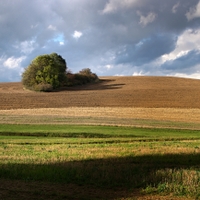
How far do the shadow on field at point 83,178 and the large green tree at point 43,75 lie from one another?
66.3 metres

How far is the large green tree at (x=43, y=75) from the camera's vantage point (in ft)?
261

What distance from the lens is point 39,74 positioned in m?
81.2

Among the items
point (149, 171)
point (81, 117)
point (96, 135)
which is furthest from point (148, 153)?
point (81, 117)

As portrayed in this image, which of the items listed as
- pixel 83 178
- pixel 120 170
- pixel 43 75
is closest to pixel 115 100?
pixel 43 75

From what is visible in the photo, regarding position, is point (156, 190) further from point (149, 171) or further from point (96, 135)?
point (96, 135)

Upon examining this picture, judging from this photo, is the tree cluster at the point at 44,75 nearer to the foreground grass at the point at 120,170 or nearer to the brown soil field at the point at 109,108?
the brown soil field at the point at 109,108

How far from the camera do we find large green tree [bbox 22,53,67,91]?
7962 cm

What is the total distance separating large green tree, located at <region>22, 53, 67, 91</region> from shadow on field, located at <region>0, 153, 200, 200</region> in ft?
218

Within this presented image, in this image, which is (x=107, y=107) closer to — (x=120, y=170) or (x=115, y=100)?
(x=115, y=100)

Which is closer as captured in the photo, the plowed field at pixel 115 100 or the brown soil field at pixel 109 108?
the brown soil field at pixel 109 108

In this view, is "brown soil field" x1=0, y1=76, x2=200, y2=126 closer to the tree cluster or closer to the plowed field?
the plowed field

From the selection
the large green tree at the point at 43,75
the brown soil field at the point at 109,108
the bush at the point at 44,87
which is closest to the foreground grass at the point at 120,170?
the brown soil field at the point at 109,108

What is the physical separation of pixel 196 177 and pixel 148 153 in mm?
6690

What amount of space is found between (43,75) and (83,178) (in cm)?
7199
